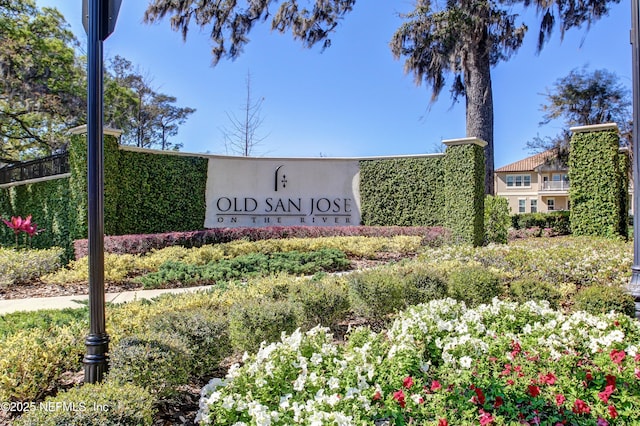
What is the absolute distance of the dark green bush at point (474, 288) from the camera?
454 cm

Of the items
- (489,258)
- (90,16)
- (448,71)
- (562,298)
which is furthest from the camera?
(448,71)

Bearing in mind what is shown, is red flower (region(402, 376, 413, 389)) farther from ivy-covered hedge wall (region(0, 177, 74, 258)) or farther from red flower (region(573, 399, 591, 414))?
ivy-covered hedge wall (region(0, 177, 74, 258))

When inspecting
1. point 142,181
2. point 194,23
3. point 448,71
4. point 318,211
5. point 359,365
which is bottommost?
point 359,365

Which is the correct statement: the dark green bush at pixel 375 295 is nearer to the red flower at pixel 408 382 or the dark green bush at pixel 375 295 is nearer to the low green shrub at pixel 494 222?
the red flower at pixel 408 382

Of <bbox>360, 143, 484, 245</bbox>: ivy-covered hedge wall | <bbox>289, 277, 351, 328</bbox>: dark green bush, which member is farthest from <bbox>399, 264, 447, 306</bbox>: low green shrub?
<bbox>360, 143, 484, 245</bbox>: ivy-covered hedge wall

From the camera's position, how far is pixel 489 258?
664 cm

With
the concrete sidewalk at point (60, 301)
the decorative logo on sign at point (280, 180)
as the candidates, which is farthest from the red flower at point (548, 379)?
the decorative logo on sign at point (280, 180)

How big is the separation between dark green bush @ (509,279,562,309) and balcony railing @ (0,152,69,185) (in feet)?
38.5

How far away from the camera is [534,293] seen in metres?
4.48

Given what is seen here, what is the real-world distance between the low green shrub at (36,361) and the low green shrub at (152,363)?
0.54 m

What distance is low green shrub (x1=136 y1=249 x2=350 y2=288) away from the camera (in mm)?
6438

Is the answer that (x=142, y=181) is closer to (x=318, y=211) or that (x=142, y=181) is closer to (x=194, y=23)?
(x=318, y=211)

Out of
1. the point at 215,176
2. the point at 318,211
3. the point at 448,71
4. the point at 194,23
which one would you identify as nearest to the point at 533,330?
the point at 318,211

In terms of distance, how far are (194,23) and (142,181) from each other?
304 inches
